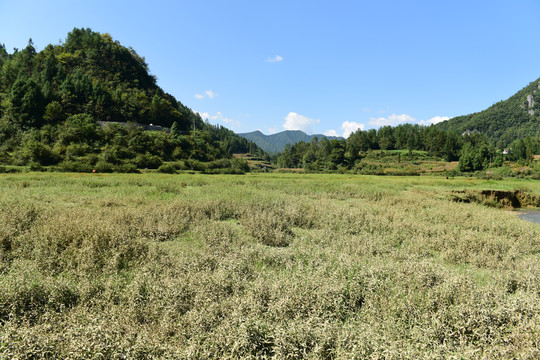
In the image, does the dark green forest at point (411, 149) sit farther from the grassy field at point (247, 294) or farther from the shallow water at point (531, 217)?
the grassy field at point (247, 294)

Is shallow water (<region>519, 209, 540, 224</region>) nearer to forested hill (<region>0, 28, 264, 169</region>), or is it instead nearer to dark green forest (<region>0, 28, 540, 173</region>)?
dark green forest (<region>0, 28, 540, 173</region>)

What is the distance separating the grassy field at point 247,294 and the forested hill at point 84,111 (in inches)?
1879

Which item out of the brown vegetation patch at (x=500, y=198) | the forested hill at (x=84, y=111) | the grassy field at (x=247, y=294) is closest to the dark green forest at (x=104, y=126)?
the forested hill at (x=84, y=111)

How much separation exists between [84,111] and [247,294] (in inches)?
4053

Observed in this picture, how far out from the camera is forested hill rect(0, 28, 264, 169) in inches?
2200

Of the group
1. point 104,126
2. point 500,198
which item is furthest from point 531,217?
point 104,126

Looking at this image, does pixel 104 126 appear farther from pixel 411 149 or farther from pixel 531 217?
pixel 411 149

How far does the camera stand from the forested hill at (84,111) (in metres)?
55.9

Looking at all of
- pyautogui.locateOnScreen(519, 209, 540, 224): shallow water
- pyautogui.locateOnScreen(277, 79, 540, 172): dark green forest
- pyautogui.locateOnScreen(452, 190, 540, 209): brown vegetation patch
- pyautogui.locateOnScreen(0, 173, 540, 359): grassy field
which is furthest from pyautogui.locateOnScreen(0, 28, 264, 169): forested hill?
pyautogui.locateOnScreen(277, 79, 540, 172): dark green forest

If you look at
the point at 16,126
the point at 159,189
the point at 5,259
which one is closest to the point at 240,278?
the point at 5,259

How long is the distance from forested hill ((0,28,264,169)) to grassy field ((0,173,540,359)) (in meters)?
47.7

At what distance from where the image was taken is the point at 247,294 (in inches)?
168

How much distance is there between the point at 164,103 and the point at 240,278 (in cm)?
11329

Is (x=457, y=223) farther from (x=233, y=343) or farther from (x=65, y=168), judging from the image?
(x=65, y=168)
